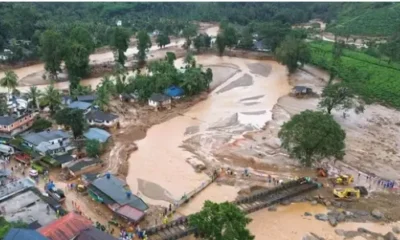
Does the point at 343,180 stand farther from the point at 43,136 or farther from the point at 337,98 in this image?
the point at 43,136

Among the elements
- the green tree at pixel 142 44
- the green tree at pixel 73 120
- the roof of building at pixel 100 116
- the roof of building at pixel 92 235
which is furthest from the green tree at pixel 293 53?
the roof of building at pixel 92 235

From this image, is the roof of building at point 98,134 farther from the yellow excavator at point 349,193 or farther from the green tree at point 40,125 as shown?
the yellow excavator at point 349,193

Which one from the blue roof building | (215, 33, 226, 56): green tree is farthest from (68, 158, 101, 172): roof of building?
(215, 33, 226, 56): green tree

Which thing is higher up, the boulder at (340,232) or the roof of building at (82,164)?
the roof of building at (82,164)

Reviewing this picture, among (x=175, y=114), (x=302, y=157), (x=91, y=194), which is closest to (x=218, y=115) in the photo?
(x=175, y=114)

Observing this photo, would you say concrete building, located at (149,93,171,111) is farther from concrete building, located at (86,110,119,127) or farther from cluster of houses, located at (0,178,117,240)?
cluster of houses, located at (0,178,117,240)
